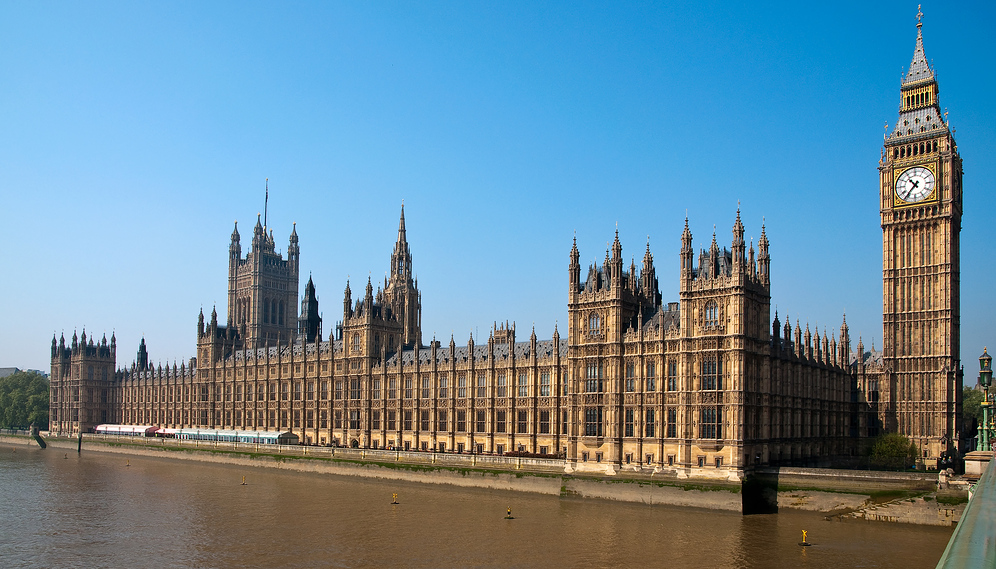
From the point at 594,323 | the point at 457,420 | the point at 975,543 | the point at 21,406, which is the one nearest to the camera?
the point at 975,543

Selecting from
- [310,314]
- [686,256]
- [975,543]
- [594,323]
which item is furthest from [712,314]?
[310,314]

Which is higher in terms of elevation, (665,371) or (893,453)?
(665,371)

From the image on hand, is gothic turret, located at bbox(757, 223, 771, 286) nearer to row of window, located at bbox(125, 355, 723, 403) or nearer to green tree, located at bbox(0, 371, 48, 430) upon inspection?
row of window, located at bbox(125, 355, 723, 403)

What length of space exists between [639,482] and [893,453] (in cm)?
3377

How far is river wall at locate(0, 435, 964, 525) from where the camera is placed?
67.2m

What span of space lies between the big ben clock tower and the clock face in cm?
11

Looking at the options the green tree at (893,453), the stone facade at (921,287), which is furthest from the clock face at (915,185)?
the green tree at (893,453)

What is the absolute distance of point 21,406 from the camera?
18900 cm

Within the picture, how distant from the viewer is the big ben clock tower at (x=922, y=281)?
3954 inches

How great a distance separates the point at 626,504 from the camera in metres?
76.1

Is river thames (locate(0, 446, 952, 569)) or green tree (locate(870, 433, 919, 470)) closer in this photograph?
river thames (locate(0, 446, 952, 569))

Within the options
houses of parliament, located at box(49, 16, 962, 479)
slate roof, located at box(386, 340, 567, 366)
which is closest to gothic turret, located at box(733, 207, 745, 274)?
houses of parliament, located at box(49, 16, 962, 479)

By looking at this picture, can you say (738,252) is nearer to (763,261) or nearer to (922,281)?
(763,261)

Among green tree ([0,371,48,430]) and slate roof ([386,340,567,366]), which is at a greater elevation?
slate roof ([386,340,567,366])
